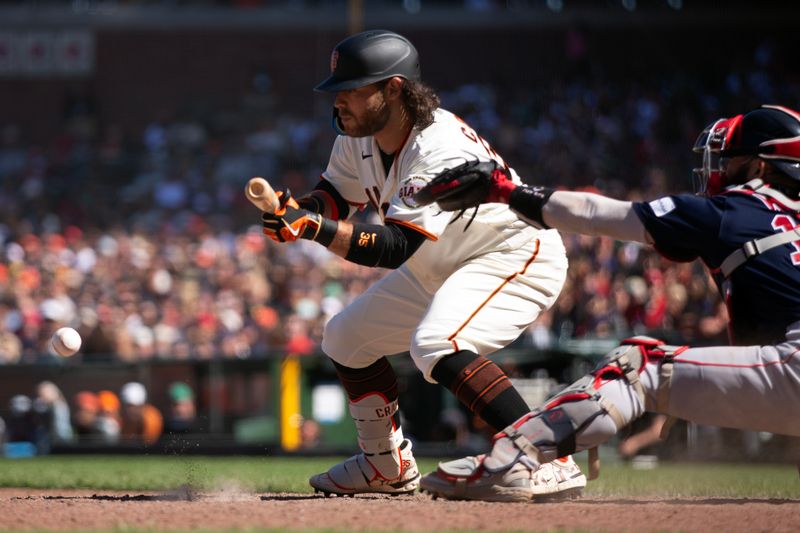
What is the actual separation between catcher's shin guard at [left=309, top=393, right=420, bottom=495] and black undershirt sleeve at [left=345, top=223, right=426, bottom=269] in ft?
3.03

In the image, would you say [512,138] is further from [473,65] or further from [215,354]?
[215,354]

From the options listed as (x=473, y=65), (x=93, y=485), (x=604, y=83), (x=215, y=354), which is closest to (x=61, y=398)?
(x=215, y=354)

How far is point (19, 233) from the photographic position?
19.6 metres

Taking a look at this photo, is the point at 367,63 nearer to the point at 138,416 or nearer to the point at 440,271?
the point at 440,271

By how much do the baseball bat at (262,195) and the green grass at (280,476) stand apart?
191 cm

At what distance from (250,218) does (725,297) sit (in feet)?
56.8

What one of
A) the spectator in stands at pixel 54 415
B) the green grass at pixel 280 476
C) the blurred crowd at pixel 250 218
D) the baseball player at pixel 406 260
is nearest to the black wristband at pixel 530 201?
the baseball player at pixel 406 260

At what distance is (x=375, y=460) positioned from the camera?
214 inches

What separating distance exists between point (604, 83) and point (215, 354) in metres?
12.5

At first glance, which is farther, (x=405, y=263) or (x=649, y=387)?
(x=405, y=263)

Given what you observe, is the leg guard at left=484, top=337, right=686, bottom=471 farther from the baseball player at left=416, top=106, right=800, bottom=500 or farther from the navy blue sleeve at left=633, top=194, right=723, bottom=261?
the navy blue sleeve at left=633, top=194, right=723, bottom=261

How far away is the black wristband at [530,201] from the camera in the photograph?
169 inches

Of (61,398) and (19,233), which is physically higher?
(19,233)

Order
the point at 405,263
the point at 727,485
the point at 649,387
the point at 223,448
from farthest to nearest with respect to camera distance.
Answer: the point at 223,448
the point at 727,485
the point at 405,263
the point at 649,387
